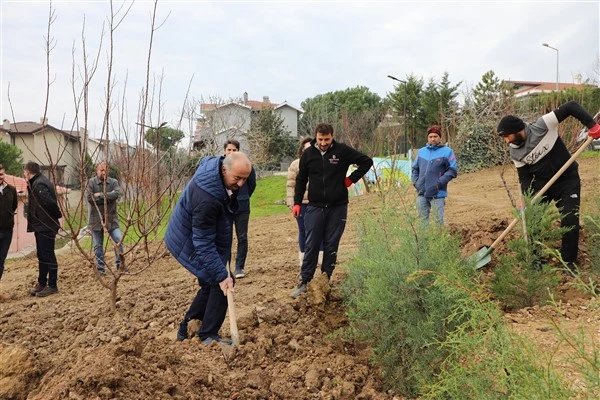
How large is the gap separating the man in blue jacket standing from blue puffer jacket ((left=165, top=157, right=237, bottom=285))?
158cm

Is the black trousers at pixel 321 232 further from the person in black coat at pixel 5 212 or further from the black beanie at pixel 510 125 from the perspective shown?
the person in black coat at pixel 5 212

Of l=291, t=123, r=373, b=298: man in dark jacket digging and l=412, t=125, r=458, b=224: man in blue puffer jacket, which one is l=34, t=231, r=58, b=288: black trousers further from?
l=412, t=125, r=458, b=224: man in blue puffer jacket

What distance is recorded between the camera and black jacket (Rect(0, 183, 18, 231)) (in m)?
6.36

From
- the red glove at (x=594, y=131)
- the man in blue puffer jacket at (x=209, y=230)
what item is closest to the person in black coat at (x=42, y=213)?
the man in blue puffer jacket at (x=209, y=230)

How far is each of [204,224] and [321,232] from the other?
161cm

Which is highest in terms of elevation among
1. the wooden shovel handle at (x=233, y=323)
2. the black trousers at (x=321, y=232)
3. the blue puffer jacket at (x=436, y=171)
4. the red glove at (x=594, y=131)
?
the red glove at (x=594, y=131)

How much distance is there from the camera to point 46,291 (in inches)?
270

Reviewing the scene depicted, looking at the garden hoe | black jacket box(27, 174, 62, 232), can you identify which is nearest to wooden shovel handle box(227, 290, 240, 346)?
the garden hoe

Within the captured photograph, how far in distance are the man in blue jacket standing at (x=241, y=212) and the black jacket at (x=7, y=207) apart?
2.91 metres

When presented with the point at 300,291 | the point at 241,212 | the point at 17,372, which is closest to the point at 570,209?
the point at 300,291

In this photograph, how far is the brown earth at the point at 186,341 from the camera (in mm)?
2844

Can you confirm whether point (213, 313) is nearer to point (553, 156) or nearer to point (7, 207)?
point (553, 156)

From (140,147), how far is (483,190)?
562 inches

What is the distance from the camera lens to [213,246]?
12.2 feet
